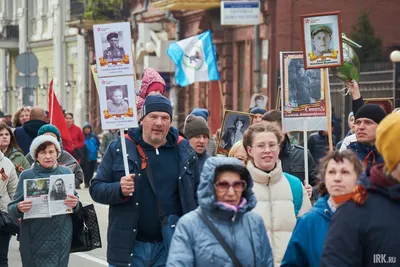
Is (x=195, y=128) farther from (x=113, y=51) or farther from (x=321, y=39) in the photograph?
(x=113, y=51)

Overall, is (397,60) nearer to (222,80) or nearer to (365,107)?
(222,80)

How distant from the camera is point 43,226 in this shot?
1055cm

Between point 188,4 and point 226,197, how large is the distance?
97.3 ft

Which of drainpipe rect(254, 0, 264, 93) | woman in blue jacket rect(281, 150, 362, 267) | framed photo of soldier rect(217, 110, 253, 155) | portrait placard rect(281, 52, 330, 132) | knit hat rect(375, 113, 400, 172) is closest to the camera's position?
knit hat rect(375, 113, 400, 172)

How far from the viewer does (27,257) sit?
10.5m

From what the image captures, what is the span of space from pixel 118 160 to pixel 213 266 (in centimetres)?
226

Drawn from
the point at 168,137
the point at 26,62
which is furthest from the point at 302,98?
the point at 26,62

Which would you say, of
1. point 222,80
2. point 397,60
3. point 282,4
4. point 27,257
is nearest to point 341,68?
point 27,257

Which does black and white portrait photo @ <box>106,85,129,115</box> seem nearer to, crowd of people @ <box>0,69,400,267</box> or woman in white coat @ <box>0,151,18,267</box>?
crowd of people @ <box>0,69,400,267</box>

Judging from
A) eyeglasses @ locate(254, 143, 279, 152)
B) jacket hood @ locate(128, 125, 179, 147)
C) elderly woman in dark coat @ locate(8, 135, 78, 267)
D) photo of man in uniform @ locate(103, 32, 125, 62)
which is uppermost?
photo of man in uniform @ locate(103, 32, 125, 62)

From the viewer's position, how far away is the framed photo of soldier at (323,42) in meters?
10.4

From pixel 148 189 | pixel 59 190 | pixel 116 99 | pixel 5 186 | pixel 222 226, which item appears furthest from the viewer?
pixel 5 186

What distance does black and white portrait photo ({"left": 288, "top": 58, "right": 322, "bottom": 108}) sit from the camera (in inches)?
428

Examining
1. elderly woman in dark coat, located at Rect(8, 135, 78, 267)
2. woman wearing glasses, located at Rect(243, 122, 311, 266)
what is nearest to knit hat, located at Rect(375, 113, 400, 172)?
woman wearing glasses, located at Rect(243, 122, 311, 266)
